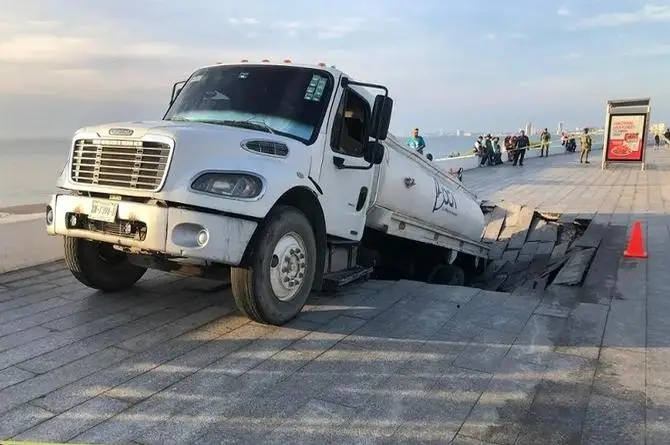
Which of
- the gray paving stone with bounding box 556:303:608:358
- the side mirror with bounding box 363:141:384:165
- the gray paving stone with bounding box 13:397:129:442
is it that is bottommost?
the gray paving stone with bounding box 13:397:129:442

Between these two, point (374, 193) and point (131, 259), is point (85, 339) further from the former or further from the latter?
Result: point (374, 193)

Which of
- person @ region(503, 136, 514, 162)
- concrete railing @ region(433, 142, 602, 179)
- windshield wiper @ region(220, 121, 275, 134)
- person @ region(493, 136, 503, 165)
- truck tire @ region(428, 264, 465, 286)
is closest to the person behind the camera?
windshield wiper @ region(220, 121, 275, 134)

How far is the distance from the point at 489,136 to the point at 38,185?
23378 millimetres

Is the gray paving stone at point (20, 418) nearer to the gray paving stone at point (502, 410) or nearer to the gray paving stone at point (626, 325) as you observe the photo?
the gray paving stone at point (502, 410)

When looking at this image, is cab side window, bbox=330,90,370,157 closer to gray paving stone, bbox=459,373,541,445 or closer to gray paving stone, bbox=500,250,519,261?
gray paving stone, bbox=459,373,541,445

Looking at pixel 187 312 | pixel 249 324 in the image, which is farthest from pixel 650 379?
pixel 187 312

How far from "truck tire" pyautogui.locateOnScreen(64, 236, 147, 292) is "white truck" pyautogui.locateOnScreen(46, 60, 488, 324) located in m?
0.01

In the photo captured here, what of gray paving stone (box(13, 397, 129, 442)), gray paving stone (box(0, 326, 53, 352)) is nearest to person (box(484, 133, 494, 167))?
gray paving stone (box(0, 326, 53, 352))

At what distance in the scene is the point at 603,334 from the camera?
4.68 meters

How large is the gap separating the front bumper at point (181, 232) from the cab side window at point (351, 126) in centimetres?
148

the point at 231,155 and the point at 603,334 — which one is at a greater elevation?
the point at 231,155

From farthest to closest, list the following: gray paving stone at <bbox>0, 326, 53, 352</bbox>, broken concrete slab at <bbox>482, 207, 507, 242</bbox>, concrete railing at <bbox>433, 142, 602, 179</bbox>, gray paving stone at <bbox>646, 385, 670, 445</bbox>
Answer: concrete railing at <bbox>433, 142, 602, 179</bbox> → broken concrete slab at <bbox>482, 207, 507, 242</bbox> → gray paving stone at <bbox>0, 326, 53, 352</bbox> → gray paving stone at <bbox>646, 385, 670, 445</bbox>

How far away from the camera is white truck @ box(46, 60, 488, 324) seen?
164 inches

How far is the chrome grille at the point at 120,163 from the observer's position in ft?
13.7
